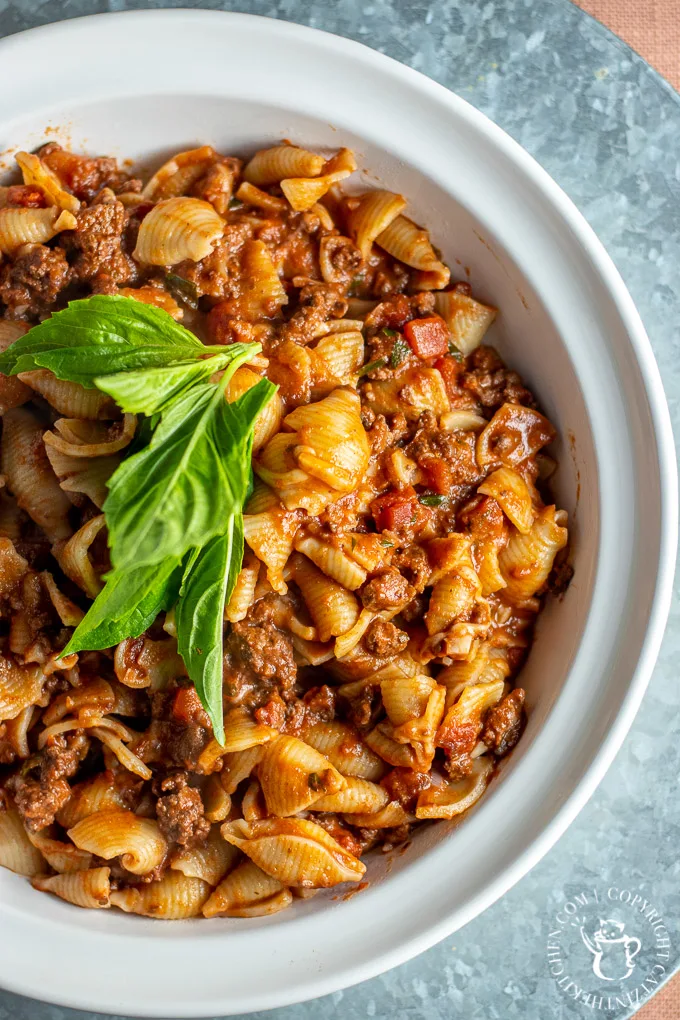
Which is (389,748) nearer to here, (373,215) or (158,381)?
(158,381)

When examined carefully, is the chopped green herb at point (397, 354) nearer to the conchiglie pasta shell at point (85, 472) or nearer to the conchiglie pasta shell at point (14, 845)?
the conchiglie pasta shell at point (85, 472)

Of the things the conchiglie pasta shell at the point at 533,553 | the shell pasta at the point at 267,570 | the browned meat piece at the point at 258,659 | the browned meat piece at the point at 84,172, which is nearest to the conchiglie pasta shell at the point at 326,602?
the shell pasta at the point at 267,570

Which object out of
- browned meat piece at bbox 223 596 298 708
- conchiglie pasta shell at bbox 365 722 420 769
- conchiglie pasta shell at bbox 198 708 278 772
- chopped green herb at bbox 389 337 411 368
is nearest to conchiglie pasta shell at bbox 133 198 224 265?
chopped green herb at bbox 389 337 411 368

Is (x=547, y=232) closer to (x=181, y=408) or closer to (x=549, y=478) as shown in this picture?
(x=549, y=478)

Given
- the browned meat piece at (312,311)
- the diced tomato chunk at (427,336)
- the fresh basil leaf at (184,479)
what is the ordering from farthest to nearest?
the diced tomato chunk at (427,336)
the browned meat piece at (312,311)
the fresh basil leaf at (184,479)

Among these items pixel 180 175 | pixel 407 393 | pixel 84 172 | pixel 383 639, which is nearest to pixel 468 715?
pixel 383 639

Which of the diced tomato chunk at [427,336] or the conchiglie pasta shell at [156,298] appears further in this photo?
the diced tomato chunk at [427,336]

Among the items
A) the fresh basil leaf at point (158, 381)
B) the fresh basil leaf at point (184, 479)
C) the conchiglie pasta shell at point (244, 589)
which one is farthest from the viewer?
the conchiglie pasta shell at point (244, 589)
